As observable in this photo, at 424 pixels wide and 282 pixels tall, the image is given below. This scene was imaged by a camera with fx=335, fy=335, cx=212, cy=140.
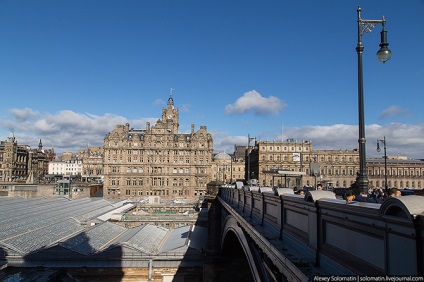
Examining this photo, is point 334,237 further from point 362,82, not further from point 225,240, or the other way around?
point 225,240

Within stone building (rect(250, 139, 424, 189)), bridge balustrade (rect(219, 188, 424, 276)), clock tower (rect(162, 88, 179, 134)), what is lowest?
bridge balustrade (rect(219, 188, 424, 276))

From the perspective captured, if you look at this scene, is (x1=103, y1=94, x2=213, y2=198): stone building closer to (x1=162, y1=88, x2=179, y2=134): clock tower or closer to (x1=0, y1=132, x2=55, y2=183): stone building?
(x1=162, y1=88, x2=179, y2=134): clock tower

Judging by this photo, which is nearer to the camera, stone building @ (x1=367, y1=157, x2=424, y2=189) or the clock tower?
stone building @ (x1=367, y1=157, x2=424, y2=189)

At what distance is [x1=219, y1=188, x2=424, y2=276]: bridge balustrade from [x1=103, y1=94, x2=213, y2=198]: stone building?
238 feet

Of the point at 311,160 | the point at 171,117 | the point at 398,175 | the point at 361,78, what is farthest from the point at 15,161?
the point at 361,78

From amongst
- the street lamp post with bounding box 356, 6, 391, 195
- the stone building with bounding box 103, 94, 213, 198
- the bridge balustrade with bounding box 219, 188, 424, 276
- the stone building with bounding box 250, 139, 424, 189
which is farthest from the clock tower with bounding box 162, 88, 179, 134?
the bridge balustrade with bounding box 219, 188, 424, 276

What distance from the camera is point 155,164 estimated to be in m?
79.8

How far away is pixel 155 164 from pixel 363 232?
253 ft

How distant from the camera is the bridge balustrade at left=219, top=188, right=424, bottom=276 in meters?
3.38

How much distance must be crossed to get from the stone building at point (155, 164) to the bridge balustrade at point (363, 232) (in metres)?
72.6

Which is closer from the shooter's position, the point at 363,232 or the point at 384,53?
the point at 363,232

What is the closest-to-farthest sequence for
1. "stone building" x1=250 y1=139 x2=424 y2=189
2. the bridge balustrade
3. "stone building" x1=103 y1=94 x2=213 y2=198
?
the bridge balustrade → "stone building" x1=250 y1=139 x2=424 y2=189 → "stone building" x1=103 y1=94 x2=213 y2=198

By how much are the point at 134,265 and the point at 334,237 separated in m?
27.7

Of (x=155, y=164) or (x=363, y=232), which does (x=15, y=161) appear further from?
(x=363, y=232)
